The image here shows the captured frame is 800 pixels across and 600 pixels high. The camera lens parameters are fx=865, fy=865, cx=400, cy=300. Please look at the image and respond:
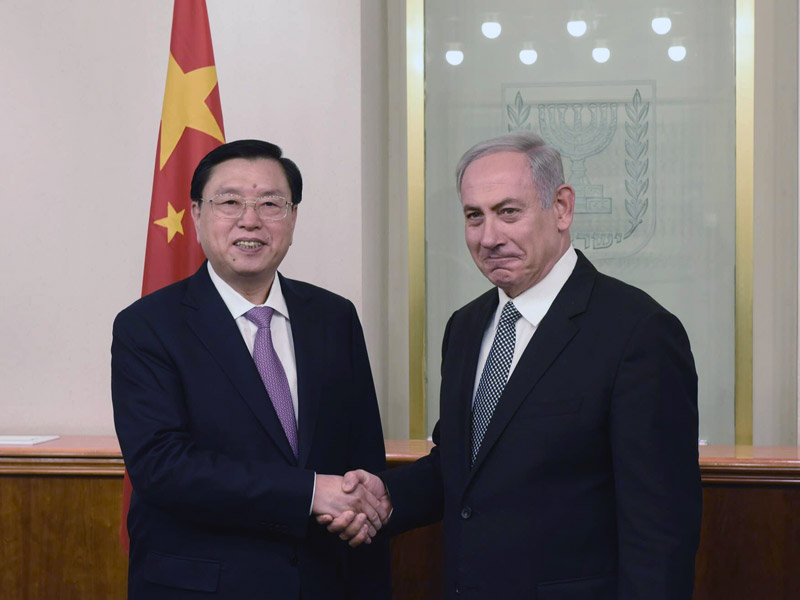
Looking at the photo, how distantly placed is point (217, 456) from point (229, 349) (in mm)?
252

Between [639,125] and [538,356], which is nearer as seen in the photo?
[538,356]

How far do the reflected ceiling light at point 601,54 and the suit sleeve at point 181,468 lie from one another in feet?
7.42

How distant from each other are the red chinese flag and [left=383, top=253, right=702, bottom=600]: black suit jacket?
1354 mm

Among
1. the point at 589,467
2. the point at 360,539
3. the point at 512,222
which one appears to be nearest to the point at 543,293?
the point at 512,222

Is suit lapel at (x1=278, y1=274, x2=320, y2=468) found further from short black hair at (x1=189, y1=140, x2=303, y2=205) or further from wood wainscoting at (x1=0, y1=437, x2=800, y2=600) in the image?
wood wainscoting at (x1=0, y1=437, x2=800, y2=600)

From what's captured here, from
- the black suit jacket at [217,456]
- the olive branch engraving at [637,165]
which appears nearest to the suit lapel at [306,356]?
the black suit jacket at [217,456]

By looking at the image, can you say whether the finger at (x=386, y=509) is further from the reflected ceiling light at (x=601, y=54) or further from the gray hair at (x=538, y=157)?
the reflected ceiling light at (x=601, y=54)

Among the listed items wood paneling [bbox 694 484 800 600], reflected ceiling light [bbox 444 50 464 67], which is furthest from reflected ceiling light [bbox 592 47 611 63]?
wood paneling [bbox 694 484 800 600]

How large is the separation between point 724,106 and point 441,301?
137cm

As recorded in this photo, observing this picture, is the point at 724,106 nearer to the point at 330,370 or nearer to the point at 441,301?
the point at 441,301

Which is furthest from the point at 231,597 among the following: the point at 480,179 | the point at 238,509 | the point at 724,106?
the point at 724,106

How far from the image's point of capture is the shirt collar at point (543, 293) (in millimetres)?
1846

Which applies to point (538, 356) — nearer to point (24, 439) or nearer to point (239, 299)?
point (239, 299)

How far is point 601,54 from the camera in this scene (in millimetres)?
3488
